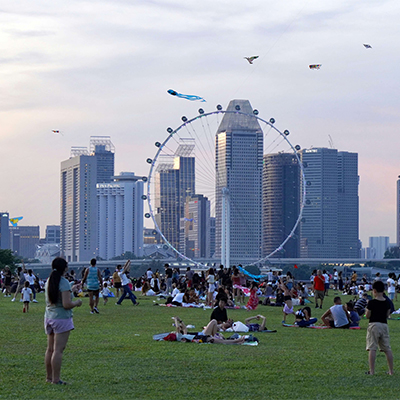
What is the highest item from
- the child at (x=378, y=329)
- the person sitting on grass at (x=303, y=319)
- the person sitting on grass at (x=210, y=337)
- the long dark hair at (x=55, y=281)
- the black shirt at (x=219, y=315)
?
the long dark hair at (x=55, y=281)

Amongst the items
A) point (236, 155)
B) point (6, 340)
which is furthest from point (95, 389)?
point (236, 155)

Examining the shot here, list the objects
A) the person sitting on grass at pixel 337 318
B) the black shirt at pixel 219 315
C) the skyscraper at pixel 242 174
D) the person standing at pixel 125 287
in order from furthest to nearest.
A: 1. the skyscraper at pixel 242 174
2. the person standing at pixel 125 287
3. the person sitting on grass at pixel 337 318
4. the black shirt at pixel 219 315

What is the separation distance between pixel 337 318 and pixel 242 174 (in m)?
127

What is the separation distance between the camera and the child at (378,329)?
1308 cm

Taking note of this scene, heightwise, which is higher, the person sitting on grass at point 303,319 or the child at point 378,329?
the child at point 378,329

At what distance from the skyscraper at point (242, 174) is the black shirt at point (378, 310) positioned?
74.9 m

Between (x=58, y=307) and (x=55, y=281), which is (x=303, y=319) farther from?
(x=55, y=281)

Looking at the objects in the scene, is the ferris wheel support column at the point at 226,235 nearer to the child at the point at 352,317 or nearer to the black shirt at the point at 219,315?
the child at the point at 352,317

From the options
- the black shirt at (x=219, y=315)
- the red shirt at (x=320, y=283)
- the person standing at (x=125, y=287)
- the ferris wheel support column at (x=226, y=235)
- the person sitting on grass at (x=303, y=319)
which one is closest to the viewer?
the black shirt at (x=219, y=315)

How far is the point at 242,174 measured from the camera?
14925cm

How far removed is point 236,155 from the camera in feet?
434

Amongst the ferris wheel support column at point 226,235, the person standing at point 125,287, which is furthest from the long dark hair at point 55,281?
the ferris wheel support column at point 226,235

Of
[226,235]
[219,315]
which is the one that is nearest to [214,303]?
[219,315]

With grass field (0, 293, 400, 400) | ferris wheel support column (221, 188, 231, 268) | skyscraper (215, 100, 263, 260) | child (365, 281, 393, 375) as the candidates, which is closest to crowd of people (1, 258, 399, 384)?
child (365, 281, 393, 375)
